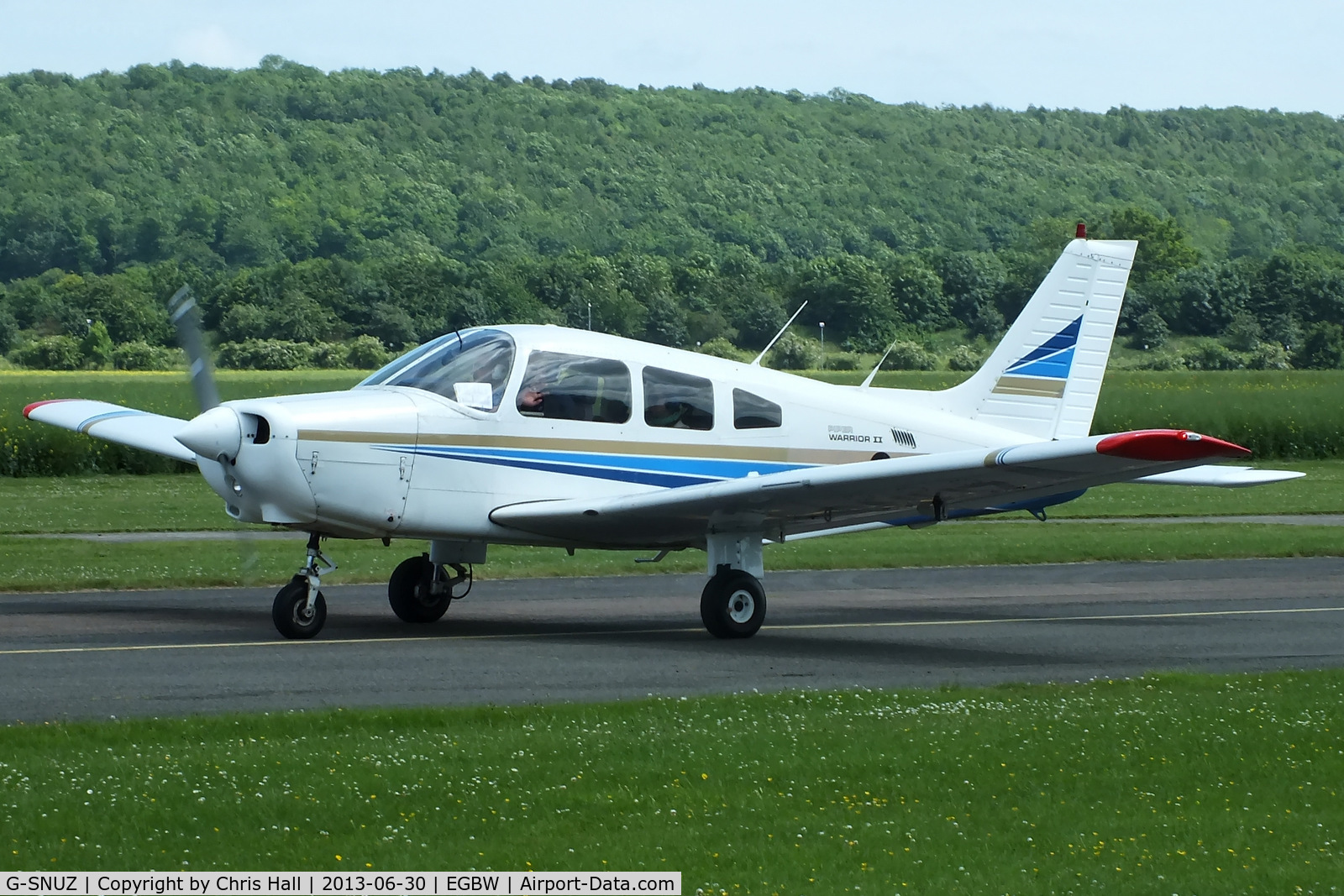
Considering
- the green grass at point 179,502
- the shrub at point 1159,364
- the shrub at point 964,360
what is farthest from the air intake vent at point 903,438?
the shrub at point 1159,364

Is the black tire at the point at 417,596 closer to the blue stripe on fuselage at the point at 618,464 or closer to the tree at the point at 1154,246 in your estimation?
the blue stripe on fuselage at the point at 618,464

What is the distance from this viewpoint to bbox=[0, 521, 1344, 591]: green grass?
18188 mm

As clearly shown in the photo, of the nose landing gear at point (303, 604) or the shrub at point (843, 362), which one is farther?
the shrub at point (843, 362)

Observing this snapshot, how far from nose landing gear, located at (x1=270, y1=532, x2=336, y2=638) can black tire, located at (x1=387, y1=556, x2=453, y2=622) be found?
4.22 ft

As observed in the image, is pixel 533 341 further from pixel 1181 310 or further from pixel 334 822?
pixel 1181 310

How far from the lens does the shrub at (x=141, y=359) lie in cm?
7188

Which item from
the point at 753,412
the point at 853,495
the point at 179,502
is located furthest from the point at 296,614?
the point at 179,502

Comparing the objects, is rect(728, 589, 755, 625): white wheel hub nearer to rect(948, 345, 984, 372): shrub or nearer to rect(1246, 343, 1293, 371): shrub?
rect(948, 345, 984, 372): shrub

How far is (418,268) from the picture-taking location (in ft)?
242

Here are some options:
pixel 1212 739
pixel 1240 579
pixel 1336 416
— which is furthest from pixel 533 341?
pixel 1336 416

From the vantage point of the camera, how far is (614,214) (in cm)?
12838

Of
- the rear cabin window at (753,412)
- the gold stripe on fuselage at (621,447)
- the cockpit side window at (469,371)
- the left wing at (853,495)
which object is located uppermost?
the cockpit side window at (469,371)

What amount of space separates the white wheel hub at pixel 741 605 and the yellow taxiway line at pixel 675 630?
2.63ft

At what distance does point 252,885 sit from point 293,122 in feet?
515
